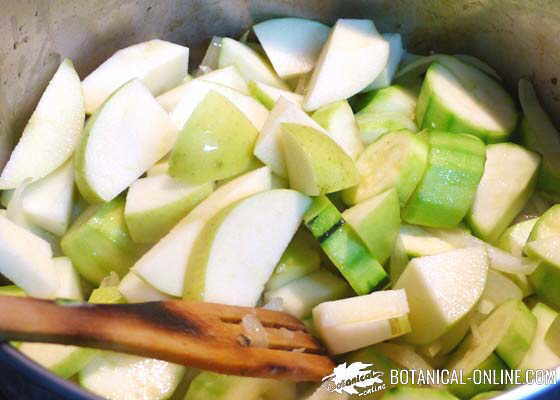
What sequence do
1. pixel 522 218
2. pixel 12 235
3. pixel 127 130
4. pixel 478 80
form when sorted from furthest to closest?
1. pixel 478 80
2. pixel 522 218
3. pixel 127 130
4. pixel 12 235

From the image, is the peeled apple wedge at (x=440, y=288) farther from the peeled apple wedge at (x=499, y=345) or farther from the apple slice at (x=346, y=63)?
the apple slice at (x=346, y=63)

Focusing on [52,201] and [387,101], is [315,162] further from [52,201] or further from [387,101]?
[52,201]

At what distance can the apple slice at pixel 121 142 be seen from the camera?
1397 mm

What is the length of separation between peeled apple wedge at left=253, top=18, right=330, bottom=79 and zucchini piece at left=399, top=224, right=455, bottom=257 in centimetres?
54

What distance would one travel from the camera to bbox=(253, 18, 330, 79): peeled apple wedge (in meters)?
1.75

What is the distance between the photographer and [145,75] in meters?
1.64

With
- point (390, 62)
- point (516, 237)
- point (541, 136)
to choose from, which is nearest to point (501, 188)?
point (516, 237)

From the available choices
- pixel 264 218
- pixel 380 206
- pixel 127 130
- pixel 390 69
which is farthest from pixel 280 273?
pixel 390 69

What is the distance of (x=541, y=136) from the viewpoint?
1.65m

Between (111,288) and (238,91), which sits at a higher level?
(238,91)

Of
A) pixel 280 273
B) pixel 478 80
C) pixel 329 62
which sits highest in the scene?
pixel 329 62

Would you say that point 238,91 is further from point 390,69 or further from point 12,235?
point 12,235

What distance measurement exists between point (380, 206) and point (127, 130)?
55cm

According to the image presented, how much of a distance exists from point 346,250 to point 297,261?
122mm
